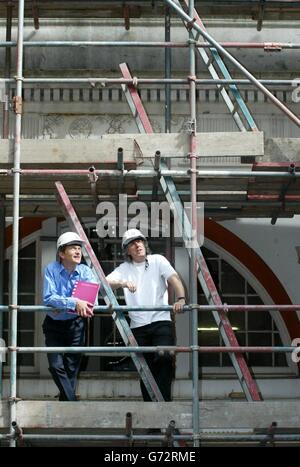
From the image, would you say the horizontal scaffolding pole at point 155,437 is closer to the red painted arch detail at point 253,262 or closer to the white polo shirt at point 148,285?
the white polo shirt at point 148,285

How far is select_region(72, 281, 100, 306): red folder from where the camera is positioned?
1208cm

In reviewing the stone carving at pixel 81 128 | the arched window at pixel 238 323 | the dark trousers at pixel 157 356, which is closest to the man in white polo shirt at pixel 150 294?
the dark trousers at pixel 157 356

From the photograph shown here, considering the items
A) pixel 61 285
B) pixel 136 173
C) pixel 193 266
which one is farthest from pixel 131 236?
pixel 61 285

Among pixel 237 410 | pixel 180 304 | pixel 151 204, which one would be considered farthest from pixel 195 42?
pixel 237 410

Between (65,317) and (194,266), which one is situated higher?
(194,266)

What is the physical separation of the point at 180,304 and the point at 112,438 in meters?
1.38

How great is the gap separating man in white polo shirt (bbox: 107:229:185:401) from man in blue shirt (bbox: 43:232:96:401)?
0.38 metres

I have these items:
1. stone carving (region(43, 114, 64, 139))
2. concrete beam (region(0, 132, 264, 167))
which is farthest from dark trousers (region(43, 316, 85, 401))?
stone carving (region(43, 114, 64, 139))

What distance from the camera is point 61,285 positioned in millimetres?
12297

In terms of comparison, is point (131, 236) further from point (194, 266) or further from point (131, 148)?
point (131, 148)

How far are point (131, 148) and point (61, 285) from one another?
1.50 metres

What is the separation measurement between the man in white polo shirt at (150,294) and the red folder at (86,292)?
284mm

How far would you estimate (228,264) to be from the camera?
16.4m

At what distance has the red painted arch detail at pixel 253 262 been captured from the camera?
16.1 m
